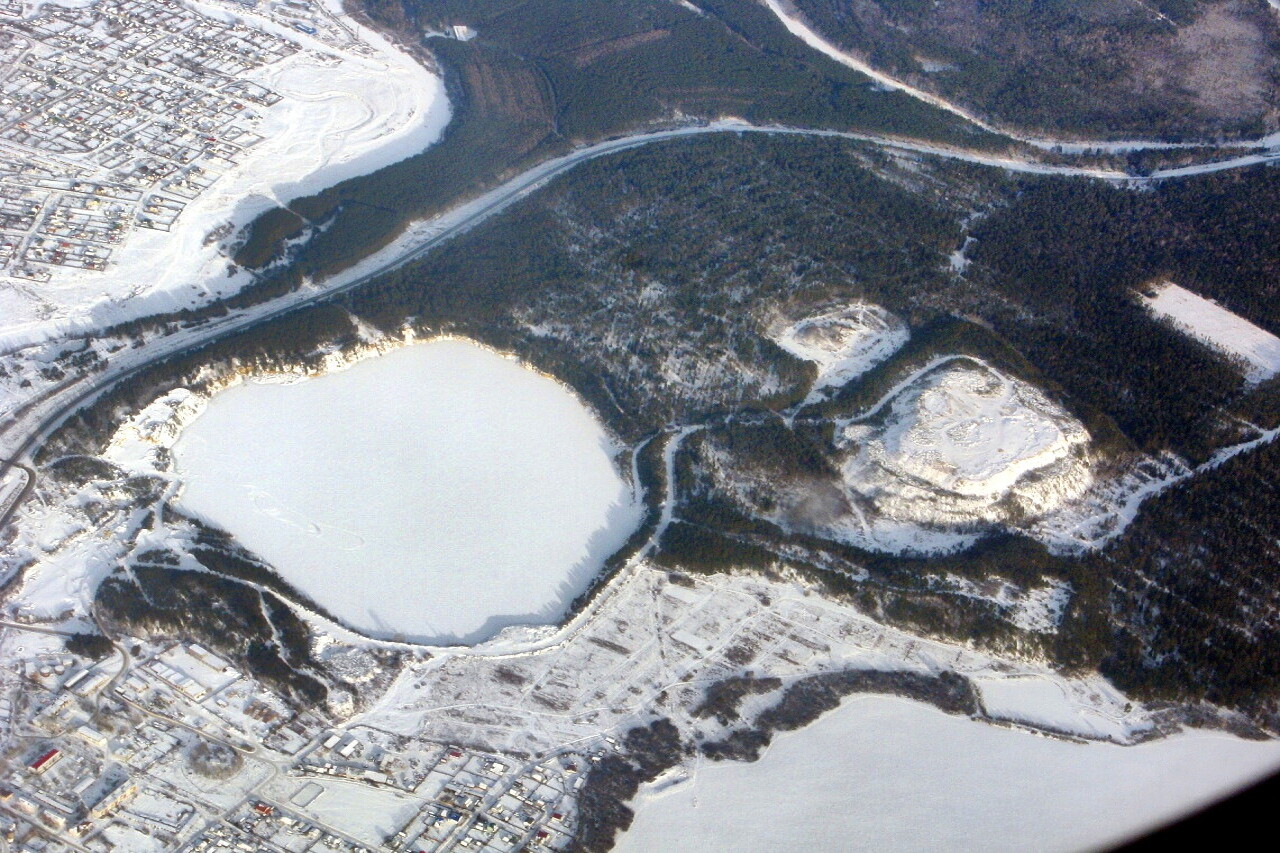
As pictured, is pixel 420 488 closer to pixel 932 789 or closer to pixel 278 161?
pixel 932 789

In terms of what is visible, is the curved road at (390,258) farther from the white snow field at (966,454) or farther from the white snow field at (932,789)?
the white snow field at (932,789)

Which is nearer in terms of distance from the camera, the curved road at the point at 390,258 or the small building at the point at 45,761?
the small building at the point at 45,761

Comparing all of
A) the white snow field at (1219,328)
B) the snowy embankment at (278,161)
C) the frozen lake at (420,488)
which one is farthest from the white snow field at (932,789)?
the snowy embankment at (278,161)

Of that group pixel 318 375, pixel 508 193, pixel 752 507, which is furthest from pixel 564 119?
pixel 752 507

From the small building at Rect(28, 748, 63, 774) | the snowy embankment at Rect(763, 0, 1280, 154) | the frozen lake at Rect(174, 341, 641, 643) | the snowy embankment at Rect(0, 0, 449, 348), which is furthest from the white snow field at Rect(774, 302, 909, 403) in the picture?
the small building at Rect(28, 748, 63, 774)

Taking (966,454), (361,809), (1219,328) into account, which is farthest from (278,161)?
(1219,328)

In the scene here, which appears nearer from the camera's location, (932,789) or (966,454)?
(932,789)
